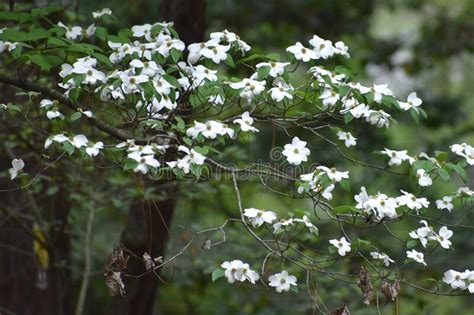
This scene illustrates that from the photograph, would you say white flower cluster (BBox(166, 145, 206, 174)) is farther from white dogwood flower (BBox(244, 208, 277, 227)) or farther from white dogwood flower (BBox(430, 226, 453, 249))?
white dogwood flower (BBox(430, 226, 453, 249))

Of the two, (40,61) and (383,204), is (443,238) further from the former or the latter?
(40,61)

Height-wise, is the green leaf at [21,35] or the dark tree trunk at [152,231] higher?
the green leaf at [21,35]

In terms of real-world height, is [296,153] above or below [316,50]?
below

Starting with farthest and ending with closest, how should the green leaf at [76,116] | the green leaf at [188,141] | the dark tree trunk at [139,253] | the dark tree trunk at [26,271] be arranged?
the dark tree trunk at [26,271]
the dark tree trunk at [139,253]
the green leaf at [76,116]
the green leaf at [188,141]

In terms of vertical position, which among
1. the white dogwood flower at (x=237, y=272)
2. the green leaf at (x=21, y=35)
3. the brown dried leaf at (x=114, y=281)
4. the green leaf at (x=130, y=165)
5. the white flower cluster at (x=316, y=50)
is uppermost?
the white flower cluster at (x=316, y=50)

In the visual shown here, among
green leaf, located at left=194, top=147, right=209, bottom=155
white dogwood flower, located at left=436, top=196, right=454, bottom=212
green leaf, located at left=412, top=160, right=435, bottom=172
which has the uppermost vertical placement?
green leaf, located at left=194, top=147, right=209, bottom=155

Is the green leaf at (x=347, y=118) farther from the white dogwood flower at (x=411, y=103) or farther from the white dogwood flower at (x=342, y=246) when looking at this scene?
the white dogwood flower at (x=342, y=246)

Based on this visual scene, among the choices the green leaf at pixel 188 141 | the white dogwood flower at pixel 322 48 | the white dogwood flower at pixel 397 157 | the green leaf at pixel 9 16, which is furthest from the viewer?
the green leaf at pixel 9 16

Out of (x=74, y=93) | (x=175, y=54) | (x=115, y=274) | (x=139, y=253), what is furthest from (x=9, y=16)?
(x=139, y=253)

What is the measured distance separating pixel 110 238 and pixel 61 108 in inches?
116

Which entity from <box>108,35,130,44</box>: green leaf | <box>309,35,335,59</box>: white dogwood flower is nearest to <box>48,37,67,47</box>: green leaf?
<box>108,35,130,44</box>: green leaf

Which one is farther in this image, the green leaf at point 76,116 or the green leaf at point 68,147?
the green leaf at point 76,116

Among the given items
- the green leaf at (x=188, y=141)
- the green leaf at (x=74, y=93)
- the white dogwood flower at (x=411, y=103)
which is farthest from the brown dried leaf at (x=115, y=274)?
the white dogwood flower at (x=411, y=103)

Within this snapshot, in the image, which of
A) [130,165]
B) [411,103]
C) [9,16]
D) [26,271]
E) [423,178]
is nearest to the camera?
[130,165]
